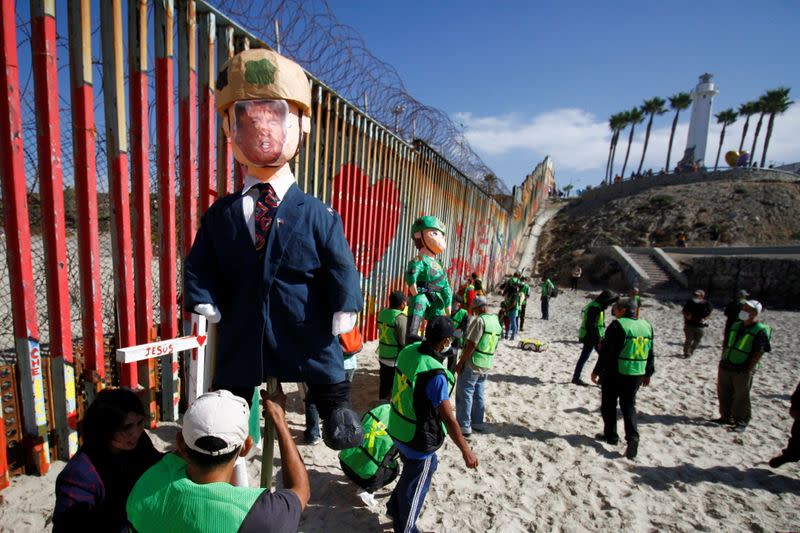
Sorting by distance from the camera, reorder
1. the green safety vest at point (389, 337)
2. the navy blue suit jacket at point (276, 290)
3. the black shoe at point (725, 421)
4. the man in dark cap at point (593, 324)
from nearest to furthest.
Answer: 1. the navy blue suit jacket at point (276, 290)
2. the green safety vest at point (389, 337)
3. the black shoe at point (725, 421)
4. the man in dark cap at point (593, 324)

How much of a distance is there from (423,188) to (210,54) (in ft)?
16.7

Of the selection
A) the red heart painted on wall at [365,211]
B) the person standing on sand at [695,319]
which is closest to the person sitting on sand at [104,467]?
the red heart painted on wall at [365,211]

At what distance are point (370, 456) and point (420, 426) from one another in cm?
72

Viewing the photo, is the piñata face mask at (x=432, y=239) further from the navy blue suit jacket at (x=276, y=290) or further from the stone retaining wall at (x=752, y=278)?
the stone retaining wall at (x=752, y=278)

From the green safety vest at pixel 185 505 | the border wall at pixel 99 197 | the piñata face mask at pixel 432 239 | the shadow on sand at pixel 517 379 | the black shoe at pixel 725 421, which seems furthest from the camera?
the shadow on sand at pixel 517 379

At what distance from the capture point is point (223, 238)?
1732mm

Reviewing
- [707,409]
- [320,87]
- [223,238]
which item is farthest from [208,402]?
[707,409]

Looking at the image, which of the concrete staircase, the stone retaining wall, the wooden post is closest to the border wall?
the wooden post

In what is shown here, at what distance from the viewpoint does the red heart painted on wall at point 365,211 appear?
558 cm

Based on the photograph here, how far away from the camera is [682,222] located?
26.9 m

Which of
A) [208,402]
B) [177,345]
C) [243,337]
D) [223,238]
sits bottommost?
[177,345]

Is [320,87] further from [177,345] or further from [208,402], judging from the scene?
[208,402]

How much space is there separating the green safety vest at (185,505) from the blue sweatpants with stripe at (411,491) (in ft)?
5.39

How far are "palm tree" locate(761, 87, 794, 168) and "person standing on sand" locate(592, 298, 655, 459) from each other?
1735 inches
